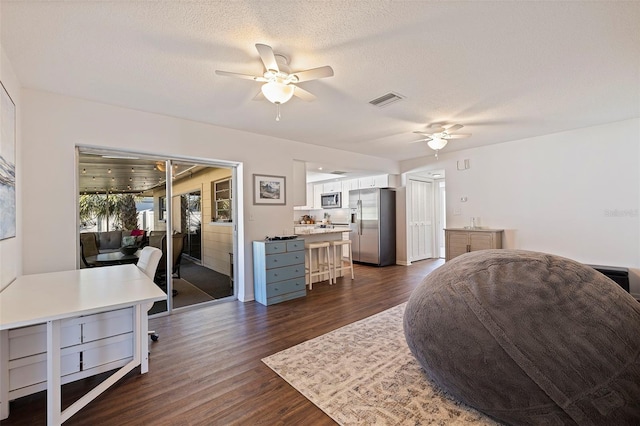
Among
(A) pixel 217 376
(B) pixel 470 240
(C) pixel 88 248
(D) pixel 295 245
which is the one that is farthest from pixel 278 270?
(B) pixel 470 240

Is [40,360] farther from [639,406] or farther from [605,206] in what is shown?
[605,206]

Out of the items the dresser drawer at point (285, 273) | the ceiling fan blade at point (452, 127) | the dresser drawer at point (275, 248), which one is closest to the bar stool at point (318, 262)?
the dresser drawer at point (285, 273)

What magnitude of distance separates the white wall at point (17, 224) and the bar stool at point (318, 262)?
11.4 feet

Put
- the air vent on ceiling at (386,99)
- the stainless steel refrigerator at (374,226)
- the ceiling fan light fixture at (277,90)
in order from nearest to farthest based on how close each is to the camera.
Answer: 1. the ceiling fan light fixture at (277,90)
2. the air vent on ceiling at (386,99)
3. the stainless steel refrigerator at (374,226)

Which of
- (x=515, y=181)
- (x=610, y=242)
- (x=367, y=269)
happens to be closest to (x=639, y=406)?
(x=610, y=242)

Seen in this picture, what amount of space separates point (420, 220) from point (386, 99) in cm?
489

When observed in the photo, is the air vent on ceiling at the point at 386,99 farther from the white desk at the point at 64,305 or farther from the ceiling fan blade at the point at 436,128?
the white desk at the point at 64,305

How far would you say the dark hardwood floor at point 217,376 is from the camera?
5.81 feet

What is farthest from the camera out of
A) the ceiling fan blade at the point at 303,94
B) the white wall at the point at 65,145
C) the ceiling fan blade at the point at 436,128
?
the ceiling fan blade at the point at 436,128

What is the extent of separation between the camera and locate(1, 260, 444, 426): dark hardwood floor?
1770 millimetres

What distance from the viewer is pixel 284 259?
4148mm

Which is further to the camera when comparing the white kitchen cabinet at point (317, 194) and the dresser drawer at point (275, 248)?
the white kitchen cabinet at point (317, 194)

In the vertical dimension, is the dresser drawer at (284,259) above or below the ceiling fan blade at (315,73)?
below

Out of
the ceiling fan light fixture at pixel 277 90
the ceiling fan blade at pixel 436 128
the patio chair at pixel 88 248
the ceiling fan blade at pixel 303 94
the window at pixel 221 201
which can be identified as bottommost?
the patio chair at pixel 88 248
